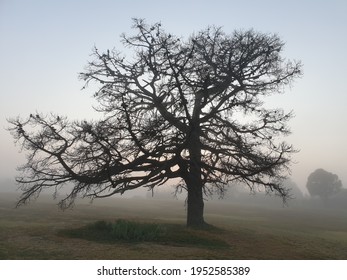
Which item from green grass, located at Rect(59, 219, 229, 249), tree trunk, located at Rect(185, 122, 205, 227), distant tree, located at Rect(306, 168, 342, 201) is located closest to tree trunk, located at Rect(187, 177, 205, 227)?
tree trunk, located at Rect(185, 122, 205, 227)

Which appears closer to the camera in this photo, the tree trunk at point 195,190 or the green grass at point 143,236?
the green grass at point 143,236

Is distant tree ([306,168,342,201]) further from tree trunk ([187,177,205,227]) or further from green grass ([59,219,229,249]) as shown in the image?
green grass ([59,219,229,249])

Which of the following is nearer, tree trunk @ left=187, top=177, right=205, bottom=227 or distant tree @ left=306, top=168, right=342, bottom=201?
tree trunk @ left=187, top=177, right=205, bottom=227

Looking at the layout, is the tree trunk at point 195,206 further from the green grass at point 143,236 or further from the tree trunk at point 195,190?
the green grass at point 143,236

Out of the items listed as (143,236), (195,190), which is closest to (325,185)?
(195,190)

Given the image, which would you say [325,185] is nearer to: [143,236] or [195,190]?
[195,190]

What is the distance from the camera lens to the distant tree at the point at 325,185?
101875 millimetres

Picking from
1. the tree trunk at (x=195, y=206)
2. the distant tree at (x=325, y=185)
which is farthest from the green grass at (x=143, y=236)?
the distant tree at (x=325, y=185)

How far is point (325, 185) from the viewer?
102m

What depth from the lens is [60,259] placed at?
34.0ft

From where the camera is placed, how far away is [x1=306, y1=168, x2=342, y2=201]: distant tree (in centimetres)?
10188

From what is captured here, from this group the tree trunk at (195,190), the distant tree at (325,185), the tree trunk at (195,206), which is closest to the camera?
the tree trunk at (195,190)

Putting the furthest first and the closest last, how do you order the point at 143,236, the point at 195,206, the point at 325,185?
1. the point at 325,185
2. the point at 195,206
3. the point at 143,236

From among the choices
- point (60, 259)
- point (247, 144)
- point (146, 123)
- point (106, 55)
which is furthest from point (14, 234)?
point (247, 144)
